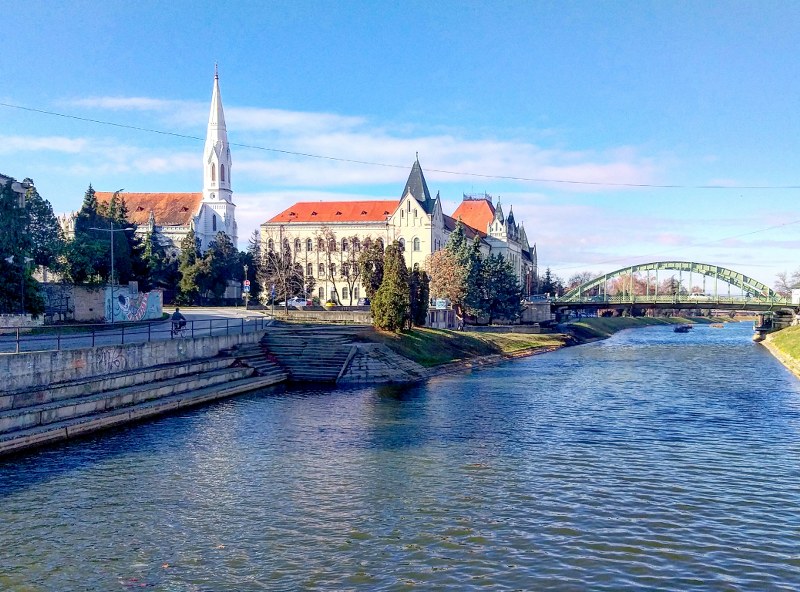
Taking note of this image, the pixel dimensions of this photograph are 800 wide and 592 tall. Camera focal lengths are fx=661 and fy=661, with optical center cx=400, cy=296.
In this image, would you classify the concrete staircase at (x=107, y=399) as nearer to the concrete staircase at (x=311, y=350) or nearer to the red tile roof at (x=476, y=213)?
the concrete staircase at (x=311, y=350)

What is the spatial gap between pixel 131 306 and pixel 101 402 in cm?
2805

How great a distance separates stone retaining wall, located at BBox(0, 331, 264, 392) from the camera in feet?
87.4

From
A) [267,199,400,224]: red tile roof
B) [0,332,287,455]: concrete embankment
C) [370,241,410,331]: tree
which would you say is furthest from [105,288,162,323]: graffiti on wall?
[267,199,400,224]: red tile roof

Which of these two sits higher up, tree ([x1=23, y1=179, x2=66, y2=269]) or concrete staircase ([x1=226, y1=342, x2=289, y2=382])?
tree ([x1=23, y1=179, x2=66, y2=269])

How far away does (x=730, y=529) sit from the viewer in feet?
53.5

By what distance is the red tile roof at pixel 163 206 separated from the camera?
12038cm

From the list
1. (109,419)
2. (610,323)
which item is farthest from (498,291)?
Result: (109,419)

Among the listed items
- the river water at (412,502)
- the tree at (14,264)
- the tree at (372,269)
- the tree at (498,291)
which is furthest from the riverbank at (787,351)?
the tree at (14,264)

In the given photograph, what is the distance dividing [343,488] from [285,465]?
3.33 meters

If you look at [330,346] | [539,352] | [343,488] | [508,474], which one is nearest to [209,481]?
[343,488]

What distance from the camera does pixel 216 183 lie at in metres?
123

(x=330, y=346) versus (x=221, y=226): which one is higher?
(x=221, y=226)

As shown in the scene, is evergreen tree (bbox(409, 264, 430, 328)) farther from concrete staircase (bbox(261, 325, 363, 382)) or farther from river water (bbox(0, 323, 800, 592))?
river water (bbox(0, 323, 800, 592))

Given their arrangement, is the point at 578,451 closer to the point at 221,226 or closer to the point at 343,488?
the point at 343,488
